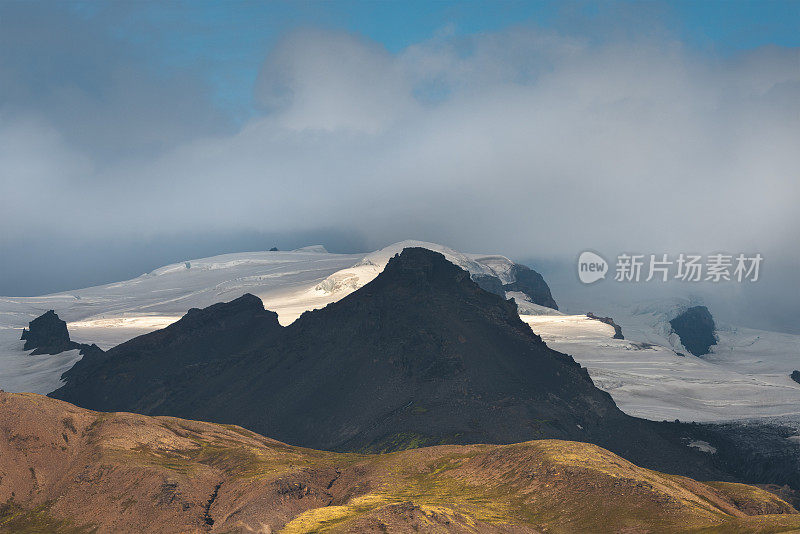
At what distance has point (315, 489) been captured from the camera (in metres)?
111

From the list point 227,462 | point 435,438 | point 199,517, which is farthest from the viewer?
point 435,438

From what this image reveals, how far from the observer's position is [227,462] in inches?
4852

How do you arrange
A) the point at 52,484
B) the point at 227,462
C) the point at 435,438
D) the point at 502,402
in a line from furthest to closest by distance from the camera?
the point at 502,402
the point at 435,438
the point at 227,462
the point at 52,484

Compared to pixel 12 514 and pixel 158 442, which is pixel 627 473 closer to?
pixel 158 442

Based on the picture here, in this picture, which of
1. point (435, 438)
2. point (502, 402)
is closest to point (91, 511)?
point (435, 438)

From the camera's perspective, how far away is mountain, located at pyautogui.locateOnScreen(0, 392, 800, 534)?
88.7 m

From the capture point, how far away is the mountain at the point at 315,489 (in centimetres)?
8869

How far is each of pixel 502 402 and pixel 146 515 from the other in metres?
113

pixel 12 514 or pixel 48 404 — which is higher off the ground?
pixel 48 404

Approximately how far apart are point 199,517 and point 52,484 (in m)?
29.8

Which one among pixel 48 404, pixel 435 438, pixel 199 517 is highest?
pixel 48 404

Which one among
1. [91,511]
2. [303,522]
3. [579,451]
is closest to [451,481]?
[579,451]

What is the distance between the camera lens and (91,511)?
10338cm

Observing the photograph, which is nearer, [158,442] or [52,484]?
[52,484]
